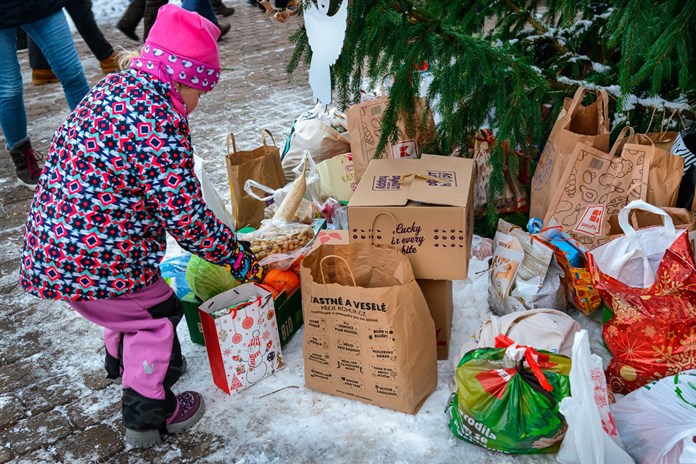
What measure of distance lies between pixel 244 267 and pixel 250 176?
1.20 meters

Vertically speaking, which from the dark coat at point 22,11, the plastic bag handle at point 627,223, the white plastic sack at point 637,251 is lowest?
the white plastic sack at point 637,251

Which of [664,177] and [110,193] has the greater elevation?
[110,193]

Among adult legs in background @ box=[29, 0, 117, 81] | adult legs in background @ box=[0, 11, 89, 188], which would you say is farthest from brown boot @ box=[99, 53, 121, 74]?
adult legs in background @ box=[0, 11, 89, 188]

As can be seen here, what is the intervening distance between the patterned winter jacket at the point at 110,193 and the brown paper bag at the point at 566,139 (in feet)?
5.65

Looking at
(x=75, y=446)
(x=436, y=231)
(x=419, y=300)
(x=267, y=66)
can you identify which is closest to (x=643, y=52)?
(x=436, y=231)

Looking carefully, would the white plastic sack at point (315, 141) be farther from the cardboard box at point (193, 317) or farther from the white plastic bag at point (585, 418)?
the white plastic bag at point (585, 418)

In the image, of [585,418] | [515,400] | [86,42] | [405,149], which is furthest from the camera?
[86,42]

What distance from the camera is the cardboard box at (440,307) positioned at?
2645mm

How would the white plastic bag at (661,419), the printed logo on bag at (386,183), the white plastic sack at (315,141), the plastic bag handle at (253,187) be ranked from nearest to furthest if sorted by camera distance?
the white plastic bag at (661,419) < the printed logo on bag at (386,183) < the plastic bag handle at (253,187) < the white plastic sack at (315,141)

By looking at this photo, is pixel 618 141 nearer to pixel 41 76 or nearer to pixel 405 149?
pixel 405 149

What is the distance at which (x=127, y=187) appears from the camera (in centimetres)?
210

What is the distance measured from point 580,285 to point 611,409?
2.15ft

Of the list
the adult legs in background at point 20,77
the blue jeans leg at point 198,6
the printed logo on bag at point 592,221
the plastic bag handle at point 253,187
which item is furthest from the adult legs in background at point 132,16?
the printed logo on bag at point 592,221

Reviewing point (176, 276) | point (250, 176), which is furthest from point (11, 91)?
point (176, 276)
